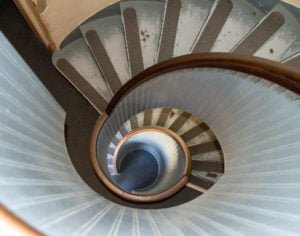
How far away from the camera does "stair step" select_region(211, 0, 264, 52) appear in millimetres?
3555

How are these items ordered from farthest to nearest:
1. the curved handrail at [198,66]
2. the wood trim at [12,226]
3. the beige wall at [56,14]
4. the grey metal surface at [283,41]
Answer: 1. the beige wall at [56,14]
2. the grey metal surface at [283,41]
3. the curved handrail at [198,66]
4. the wood trim at [12,226]

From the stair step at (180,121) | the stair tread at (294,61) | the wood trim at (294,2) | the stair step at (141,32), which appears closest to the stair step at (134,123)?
the stair step at (180,121)

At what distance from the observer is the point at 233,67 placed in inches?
94.2

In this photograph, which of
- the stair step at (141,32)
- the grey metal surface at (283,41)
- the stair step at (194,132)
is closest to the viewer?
the grey metal surface at (283,41)

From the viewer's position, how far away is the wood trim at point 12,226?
1.01 metres

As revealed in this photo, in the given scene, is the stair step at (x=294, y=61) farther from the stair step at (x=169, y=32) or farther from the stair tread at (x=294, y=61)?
the stair step at (x=169, y=32)

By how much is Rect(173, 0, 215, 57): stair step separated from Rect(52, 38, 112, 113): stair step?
92cm

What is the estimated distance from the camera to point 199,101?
3471mm

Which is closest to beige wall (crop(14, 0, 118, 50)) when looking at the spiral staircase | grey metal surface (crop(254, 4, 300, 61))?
the spiral staircase

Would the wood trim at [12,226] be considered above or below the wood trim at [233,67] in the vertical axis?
below

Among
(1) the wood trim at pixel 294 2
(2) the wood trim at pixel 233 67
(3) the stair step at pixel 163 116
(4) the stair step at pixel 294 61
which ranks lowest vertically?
(2) the wood trim at pixel 233 67

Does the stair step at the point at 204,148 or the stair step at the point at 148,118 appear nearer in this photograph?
the stair step at the point at 204,148

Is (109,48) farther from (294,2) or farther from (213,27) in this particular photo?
(294,2)

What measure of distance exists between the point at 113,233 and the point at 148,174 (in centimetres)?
343
